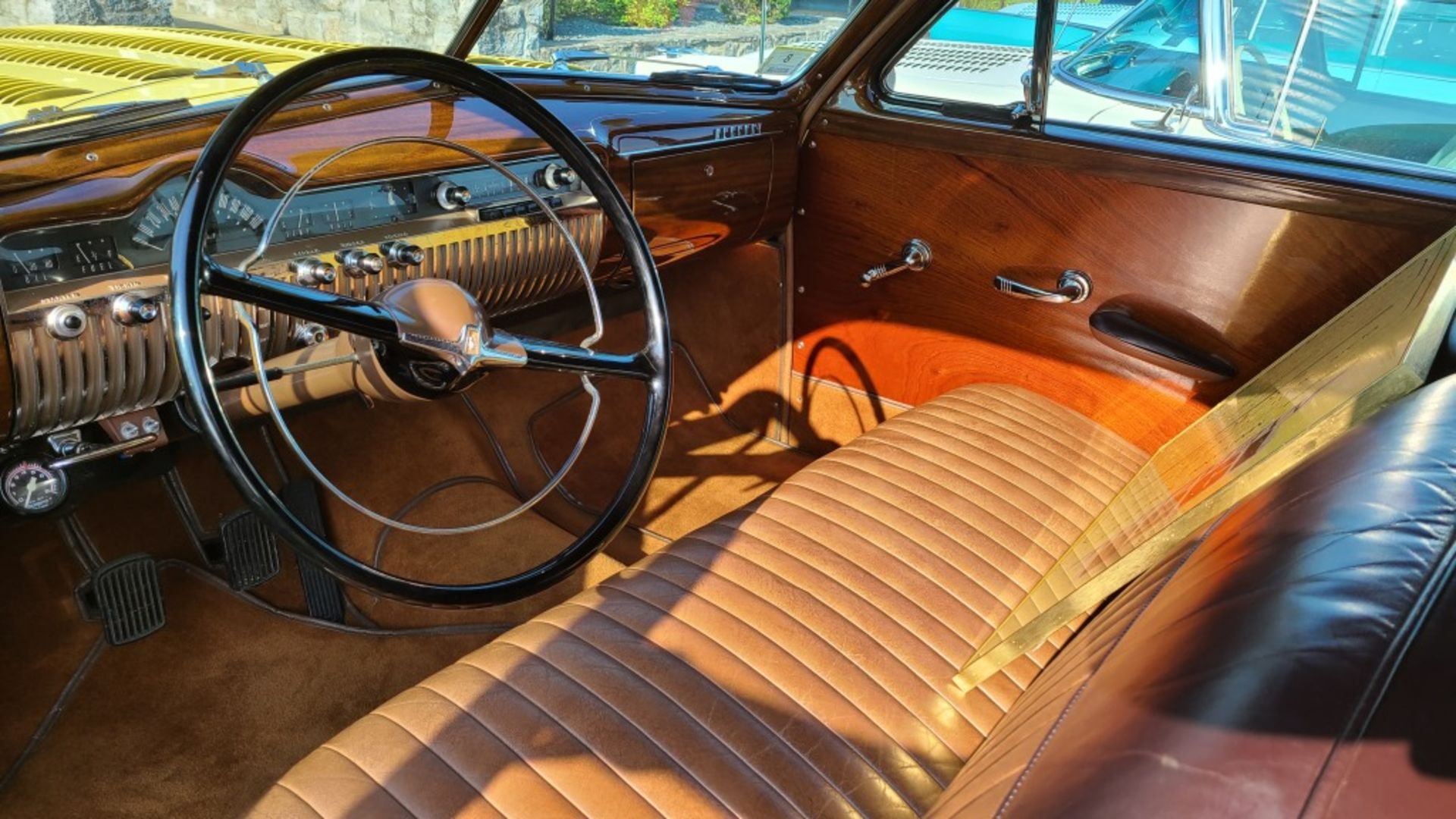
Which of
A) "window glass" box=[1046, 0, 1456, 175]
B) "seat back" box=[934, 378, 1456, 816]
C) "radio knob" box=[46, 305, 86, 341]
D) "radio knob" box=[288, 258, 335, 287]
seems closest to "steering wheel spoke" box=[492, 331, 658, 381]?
"radio knob" box=[288, 258, 335, 287]

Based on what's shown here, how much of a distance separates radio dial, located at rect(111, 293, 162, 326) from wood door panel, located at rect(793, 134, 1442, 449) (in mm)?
1536

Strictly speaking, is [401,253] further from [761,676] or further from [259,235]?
[761,676]

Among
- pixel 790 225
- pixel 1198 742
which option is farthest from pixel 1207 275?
pixel 1198 742

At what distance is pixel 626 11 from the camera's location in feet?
7.11

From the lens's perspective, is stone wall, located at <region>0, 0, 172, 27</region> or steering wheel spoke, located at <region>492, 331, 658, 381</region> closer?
steering wheel spoke, located at <region>492, 331, 658, 381</region>

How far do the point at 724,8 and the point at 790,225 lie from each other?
529 mm

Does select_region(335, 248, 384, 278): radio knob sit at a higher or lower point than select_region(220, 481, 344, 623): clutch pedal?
higher

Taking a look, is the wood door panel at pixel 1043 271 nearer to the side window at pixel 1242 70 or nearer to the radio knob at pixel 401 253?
the side window at pixel 1242 70

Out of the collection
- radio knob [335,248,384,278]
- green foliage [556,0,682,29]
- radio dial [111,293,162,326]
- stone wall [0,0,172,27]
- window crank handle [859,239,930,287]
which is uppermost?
green foliage [556,0,682,29]

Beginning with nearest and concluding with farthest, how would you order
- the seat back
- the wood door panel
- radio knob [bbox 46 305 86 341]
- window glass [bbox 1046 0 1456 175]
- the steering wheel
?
the seat back → the steering wheel → radio knob [bbox 46 305 86 341] → window glass [bbox 1046 0 1456 175] → the wood door panel

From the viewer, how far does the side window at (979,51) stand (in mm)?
2131

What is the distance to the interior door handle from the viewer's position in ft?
7.20

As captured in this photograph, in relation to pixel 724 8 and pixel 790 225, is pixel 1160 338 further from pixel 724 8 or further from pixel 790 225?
pixel 724 8

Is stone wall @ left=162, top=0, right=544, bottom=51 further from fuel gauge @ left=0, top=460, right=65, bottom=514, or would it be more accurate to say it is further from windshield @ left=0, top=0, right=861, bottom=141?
fuel gauge @ left=0, top=460, right=65, bottom=514
